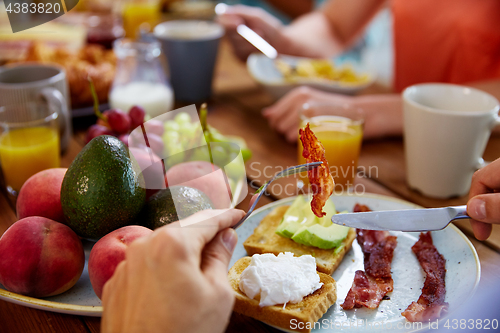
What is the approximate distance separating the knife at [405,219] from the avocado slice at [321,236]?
8 cm

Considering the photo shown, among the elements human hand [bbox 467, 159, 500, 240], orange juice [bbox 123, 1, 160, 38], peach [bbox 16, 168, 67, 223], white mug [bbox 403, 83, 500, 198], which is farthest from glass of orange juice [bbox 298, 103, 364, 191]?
orange juice [bbox 123, 1, 160, 38]

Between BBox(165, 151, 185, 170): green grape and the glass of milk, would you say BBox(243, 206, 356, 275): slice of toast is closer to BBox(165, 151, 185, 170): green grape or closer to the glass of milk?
BBox(165, 151, 185, 170): green grape

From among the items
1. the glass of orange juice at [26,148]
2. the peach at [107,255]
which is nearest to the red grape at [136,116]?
the glass of orange juice at [26,148]

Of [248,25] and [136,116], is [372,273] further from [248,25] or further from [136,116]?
[248,25]

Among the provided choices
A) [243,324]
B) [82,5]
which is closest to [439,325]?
[243,324]

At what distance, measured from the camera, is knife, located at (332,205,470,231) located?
709 millimetres

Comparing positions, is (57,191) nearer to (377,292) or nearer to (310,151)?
Result: (310,151)

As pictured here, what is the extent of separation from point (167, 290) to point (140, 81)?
47.9 inches

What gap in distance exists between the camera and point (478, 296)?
69cm

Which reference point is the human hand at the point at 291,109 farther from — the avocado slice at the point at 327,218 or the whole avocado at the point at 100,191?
the whole avocado at the point at 100,191

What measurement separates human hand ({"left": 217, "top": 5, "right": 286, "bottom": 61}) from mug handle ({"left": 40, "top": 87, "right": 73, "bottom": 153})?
85cm

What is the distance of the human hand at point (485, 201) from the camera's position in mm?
655

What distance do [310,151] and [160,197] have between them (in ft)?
0.95

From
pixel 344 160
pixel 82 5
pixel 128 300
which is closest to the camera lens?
pixel 128 300
